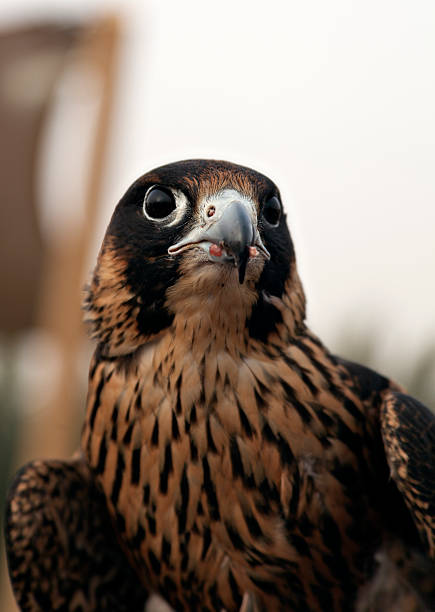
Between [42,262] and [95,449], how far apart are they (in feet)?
9.98

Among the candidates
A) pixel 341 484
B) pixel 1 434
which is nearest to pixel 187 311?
pixel 341 484

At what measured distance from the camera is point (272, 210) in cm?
177

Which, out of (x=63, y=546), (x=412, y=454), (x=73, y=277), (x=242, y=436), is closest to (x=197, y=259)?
(x=242, y=436)

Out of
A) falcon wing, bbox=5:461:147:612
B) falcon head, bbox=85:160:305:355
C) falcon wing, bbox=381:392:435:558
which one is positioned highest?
falcon head, bbox=85:160:305:355

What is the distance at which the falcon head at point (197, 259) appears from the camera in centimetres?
156

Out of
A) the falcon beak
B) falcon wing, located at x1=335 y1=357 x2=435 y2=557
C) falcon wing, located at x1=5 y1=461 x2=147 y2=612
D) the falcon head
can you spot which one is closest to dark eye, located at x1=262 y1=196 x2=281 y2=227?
the falcon head

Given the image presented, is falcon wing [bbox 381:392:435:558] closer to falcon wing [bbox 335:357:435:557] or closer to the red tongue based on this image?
falcon wing [bbox 335:357:435:557]

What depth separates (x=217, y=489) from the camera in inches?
68.2

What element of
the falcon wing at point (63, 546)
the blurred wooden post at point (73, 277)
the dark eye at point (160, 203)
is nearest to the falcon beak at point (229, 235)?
the dark eye at point (160, 203)

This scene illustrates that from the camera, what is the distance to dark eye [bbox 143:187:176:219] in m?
1.70

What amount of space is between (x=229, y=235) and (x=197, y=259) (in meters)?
0.14

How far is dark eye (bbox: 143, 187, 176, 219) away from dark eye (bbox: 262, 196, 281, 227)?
236mm

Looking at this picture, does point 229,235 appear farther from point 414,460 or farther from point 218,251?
point 414,460

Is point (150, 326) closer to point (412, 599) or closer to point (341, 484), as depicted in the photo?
point (341, 484)
